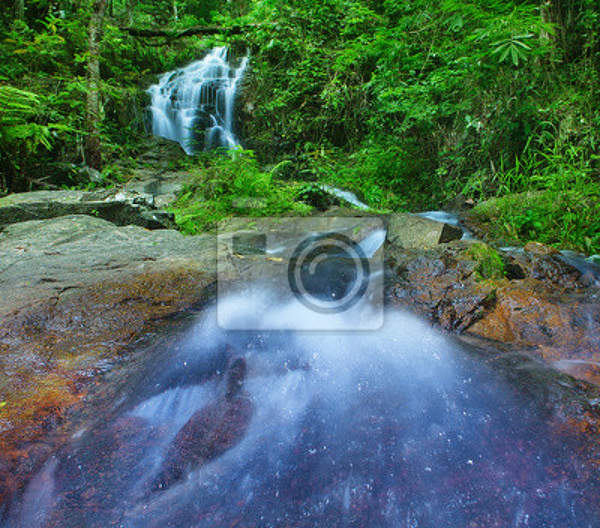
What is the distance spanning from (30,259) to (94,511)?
2.39 m

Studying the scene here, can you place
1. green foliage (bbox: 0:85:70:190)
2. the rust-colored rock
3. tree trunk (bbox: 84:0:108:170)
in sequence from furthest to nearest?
1. tree trunk (bbox: 84:0:108:170)
2. green foliage (bbox: 0:85:70:190)
3. the rust-colored rock

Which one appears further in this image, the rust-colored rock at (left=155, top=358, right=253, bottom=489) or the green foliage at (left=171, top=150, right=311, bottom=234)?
the green foliage at (left=171, top=150, right=311, bottom=234)

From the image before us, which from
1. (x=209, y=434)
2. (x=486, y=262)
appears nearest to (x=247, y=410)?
(x=209, y=434)

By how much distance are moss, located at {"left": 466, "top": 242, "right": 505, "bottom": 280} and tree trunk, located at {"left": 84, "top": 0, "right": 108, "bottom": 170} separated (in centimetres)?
712

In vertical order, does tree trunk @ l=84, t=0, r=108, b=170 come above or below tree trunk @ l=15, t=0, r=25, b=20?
below

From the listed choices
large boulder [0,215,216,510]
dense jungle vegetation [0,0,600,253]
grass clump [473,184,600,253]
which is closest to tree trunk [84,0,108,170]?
dense jungle vegetation [0,0,600,253]

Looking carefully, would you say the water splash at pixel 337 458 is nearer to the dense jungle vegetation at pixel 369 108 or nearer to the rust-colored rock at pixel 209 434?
the rust-colored rock at pixel 209 434

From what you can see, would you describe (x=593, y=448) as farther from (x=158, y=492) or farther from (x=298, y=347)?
(x=158, y=492)

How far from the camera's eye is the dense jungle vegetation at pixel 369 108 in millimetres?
4426

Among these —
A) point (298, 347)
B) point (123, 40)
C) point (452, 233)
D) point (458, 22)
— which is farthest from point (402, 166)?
point (123, 40)

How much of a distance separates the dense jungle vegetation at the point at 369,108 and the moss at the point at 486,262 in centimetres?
168

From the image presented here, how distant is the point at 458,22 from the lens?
14.4 ft

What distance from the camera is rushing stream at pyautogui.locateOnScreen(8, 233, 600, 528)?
1.08 m

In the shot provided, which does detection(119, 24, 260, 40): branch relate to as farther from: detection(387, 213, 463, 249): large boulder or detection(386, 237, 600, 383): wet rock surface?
detection(386, 237, 600, 383): wet rock surface
